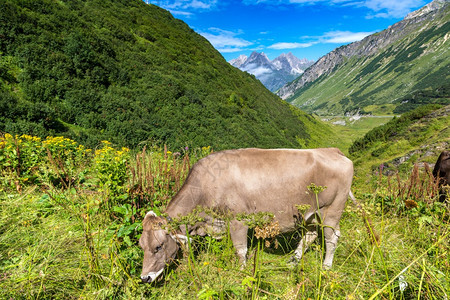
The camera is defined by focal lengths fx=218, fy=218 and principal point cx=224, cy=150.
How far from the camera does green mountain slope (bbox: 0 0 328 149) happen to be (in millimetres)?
10953

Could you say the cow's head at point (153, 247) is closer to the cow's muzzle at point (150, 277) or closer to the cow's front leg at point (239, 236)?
the cow's muzzle at point (150, 277)

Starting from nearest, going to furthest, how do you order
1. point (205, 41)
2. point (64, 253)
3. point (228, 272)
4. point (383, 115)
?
point (228, 272) < point (64, 253) < point (205, 41) < point (383, 115)

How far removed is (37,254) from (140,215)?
1422 millimetres

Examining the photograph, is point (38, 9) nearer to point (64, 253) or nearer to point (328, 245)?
point (64, 253)

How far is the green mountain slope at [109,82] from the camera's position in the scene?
10953 mm

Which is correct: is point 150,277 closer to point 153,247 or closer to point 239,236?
point 153,247

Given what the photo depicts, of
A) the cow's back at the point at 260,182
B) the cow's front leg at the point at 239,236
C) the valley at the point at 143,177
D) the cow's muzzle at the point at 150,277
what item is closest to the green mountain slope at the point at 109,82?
the valley at the point at 143,177

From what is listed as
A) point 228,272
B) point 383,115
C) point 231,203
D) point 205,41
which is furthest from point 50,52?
point 383,115

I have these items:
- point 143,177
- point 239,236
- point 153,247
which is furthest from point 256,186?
point 143,177

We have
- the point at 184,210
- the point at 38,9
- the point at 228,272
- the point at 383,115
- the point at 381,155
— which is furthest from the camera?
the point at 383,115

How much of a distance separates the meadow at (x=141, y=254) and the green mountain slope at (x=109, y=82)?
286 inches

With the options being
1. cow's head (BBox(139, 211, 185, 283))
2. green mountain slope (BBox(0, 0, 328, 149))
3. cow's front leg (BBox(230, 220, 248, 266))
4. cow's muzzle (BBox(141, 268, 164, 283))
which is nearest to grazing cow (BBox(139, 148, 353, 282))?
cow's front leg (BBox(230, 220, 248, 266))

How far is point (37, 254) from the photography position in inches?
110

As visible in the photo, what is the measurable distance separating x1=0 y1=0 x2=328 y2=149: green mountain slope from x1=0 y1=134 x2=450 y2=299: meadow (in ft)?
23.9
